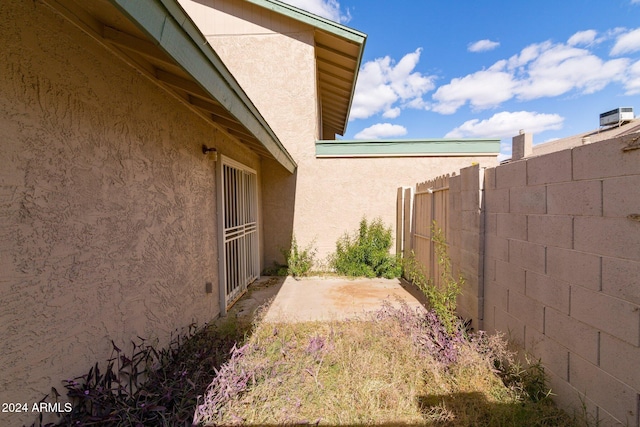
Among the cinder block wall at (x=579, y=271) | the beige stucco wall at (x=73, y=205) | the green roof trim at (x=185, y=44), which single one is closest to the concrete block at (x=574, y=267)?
the cinder block wall at (x=579, y=271)

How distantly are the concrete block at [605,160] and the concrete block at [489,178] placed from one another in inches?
44.7

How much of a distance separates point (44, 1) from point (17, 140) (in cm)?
90

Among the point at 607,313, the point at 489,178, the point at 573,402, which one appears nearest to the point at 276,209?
the point at 489,178

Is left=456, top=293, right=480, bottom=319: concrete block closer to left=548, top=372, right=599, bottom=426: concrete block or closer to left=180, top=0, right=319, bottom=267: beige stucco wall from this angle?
left=548, top=372, right=599, bottom=426: concrete block

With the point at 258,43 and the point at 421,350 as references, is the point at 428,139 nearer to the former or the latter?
the point at 258,43

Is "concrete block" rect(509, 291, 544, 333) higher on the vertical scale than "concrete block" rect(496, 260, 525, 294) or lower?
lower

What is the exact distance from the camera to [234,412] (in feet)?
7.77

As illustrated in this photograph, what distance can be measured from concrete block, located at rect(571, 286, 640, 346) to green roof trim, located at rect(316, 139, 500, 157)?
596 centimetres

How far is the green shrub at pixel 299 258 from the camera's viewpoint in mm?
7691

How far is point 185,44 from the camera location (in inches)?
79.4

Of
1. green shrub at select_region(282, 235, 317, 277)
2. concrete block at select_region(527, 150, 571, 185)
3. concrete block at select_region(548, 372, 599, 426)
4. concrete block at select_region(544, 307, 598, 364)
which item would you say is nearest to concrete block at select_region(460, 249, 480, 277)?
concrete block at select_region(544, 307, 598, 364)

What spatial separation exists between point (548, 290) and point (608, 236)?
2.52 ft

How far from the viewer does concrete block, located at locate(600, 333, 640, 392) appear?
5.75 ft

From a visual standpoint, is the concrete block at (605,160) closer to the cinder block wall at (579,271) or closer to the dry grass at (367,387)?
the cinder block wall at (579,271)
